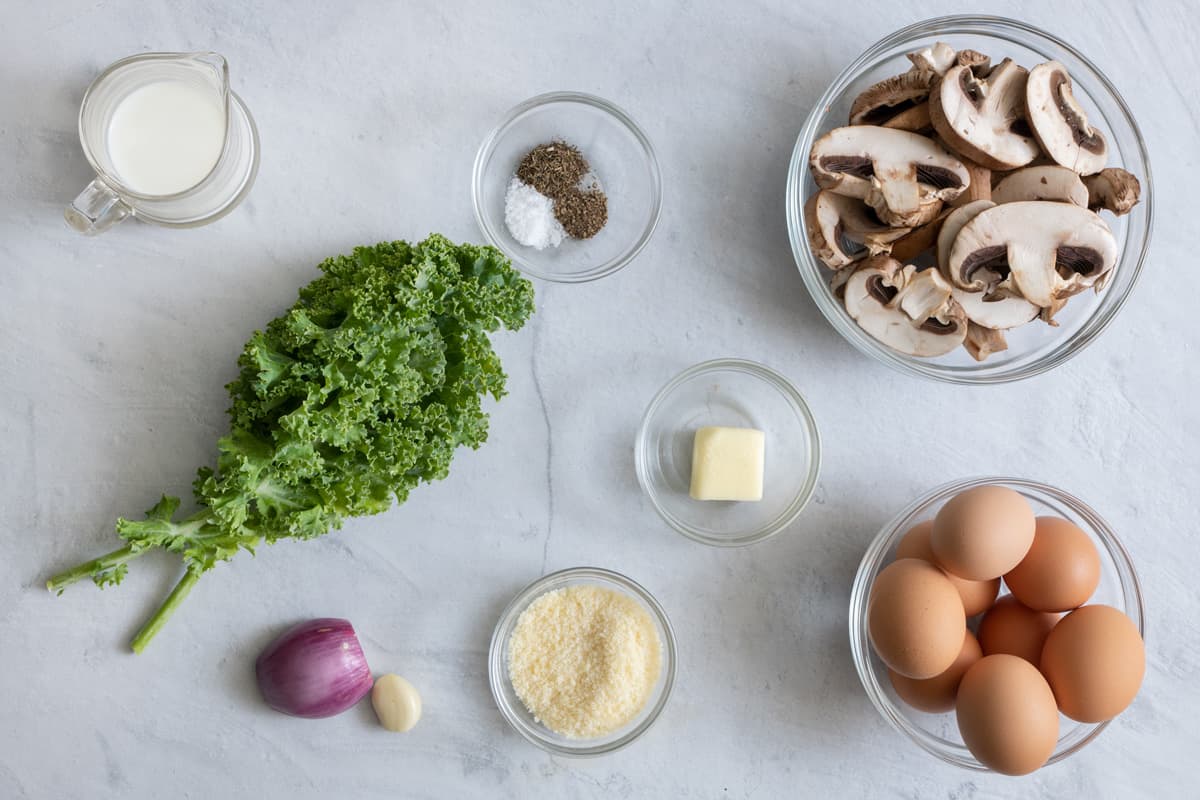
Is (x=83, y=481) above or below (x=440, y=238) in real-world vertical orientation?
below

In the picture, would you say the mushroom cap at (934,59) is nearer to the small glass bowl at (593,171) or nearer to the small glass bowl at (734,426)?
the small glass bowl at (593,171)

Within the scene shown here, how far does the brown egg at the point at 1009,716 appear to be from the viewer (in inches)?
49.9

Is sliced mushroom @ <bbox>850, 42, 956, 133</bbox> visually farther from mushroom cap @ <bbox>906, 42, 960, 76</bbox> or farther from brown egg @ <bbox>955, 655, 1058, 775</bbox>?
brown egg @ <bbox>955, 655, 1058, 775</bbox>

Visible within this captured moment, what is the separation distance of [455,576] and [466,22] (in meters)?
0.99

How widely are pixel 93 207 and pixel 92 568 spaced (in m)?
0.59

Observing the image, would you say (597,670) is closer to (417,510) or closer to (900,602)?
(417,510)

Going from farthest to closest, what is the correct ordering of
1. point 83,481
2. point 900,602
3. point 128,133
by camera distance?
point 83,481
point 128,133
point 900,602

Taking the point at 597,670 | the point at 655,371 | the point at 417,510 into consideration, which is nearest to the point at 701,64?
the point at 655,371

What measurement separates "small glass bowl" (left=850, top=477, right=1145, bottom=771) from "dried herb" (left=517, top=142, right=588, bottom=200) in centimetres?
81

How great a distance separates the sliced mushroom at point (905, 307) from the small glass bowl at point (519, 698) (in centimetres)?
60

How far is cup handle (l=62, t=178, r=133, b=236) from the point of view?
1382mm

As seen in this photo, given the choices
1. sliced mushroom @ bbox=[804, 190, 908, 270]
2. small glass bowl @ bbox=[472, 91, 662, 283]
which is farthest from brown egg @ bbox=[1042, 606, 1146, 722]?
small glass bowl @ bbox=[472, 91, 662, 283]

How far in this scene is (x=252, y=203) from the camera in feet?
5.11

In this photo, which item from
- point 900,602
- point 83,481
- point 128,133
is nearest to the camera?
point 900,602
